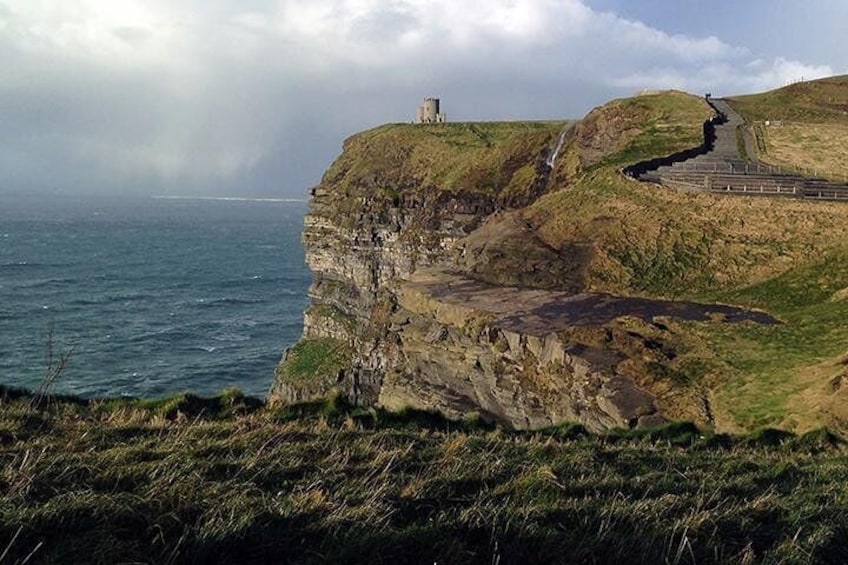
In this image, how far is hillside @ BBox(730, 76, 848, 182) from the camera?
5219 cm

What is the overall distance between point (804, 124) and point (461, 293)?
43.9 metres

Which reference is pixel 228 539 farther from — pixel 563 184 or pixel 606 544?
pixel 563 184

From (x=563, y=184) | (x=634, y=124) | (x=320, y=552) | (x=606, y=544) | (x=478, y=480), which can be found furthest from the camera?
(x=634, y=124)

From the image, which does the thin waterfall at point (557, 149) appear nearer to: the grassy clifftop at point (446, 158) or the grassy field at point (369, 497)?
the grassy clifftop at point (446, 158)

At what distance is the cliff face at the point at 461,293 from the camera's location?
26.7 meters

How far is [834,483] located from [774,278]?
2507 centimetres

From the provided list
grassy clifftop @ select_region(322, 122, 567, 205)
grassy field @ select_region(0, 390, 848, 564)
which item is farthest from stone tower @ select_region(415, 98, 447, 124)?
grassy field @ select_region(0, 390, 848, 564)

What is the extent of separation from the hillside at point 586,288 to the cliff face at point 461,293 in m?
0.12

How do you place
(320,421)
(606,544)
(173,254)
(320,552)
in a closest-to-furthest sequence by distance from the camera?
(320,552) < (606,544) < (320,421) < (173,254)

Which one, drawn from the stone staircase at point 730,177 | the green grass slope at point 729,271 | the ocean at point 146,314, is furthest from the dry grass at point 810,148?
the ocean at point 146,314

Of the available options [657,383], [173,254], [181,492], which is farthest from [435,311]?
[173,254]

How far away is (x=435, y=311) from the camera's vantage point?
117 ft

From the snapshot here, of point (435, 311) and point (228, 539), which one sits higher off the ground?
point (228, 539)

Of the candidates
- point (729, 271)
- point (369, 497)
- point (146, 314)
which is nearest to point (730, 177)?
point (729, 271)
